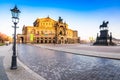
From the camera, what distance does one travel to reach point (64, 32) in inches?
4156

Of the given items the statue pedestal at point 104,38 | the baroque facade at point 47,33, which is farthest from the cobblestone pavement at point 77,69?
the baroque facade at point 47,33

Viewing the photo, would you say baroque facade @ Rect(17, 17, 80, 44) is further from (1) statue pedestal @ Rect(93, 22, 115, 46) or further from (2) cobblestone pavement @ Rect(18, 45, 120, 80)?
(2) cobblestone pavement @ Rect(18, 45, 120, 80)

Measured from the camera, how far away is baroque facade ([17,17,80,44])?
9950 cm

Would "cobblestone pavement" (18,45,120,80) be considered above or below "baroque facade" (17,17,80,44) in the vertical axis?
below

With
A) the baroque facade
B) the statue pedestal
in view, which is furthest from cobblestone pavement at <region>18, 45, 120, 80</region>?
the baroque facade

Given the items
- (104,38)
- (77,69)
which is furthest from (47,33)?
(77,69)

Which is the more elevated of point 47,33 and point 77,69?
point 47,33

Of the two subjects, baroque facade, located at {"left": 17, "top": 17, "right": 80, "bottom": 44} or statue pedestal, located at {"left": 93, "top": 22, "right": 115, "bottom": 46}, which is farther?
baroque facade, located at {"left": 17, "top": 17, "right": 80, "bottom": 44}

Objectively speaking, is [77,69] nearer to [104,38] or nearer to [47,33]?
[104,38]

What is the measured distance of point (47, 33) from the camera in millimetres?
103312

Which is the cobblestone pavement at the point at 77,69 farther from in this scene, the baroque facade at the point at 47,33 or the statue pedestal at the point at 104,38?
the baroque facade at the point at 47,33

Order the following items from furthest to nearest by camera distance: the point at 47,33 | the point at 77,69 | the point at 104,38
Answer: the point at 47,33 → the point at 104,38 → the point at 77,69

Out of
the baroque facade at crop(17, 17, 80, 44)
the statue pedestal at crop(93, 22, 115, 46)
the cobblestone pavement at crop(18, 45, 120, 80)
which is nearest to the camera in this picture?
the cobblestone pavement at crop(18, 45, 120, 80)

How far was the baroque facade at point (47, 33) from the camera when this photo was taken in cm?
9950
